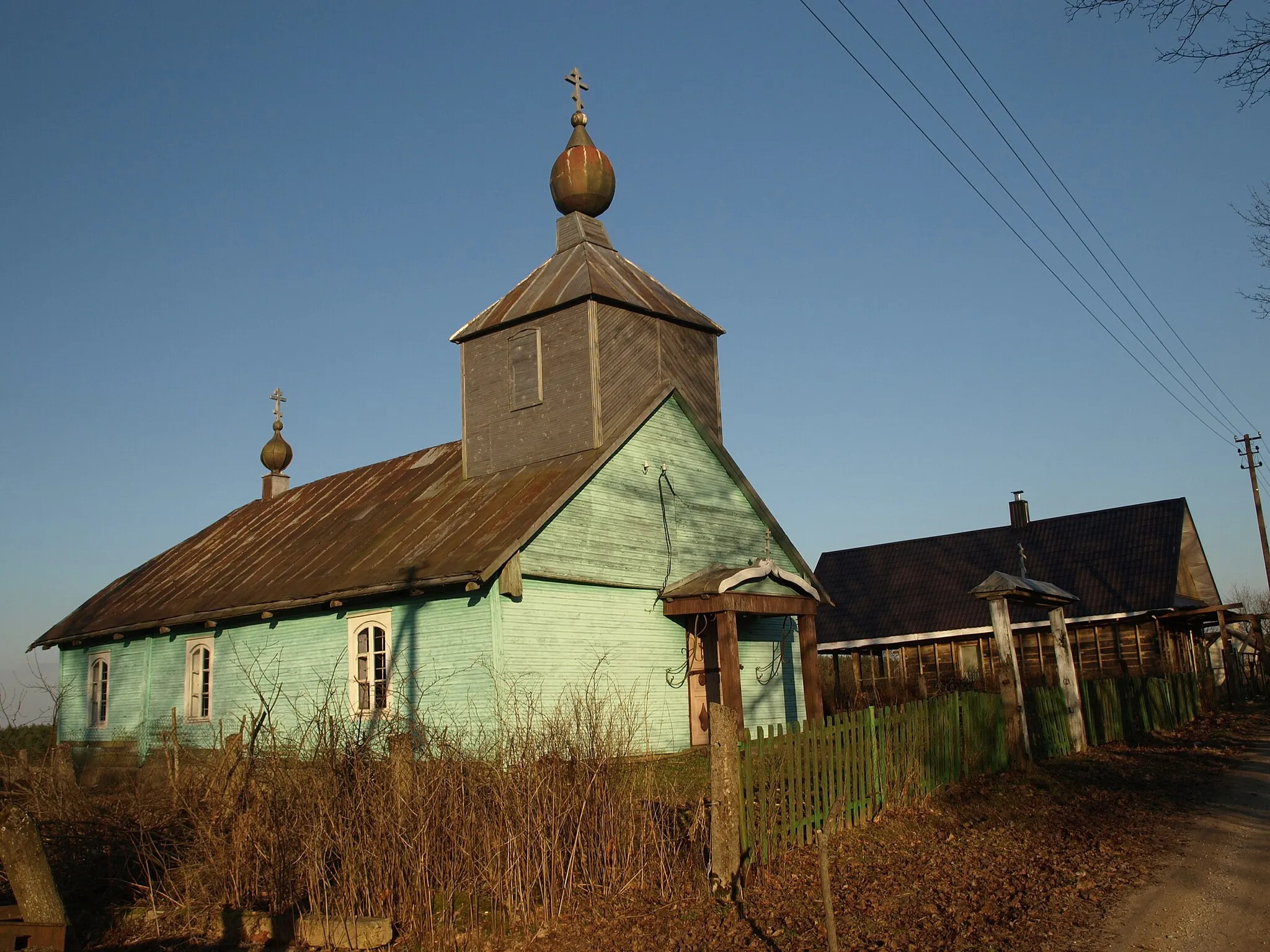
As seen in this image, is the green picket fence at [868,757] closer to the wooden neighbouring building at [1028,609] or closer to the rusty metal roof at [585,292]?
the rusty metal roof at [585,292]

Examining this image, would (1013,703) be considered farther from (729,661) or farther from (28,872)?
(28,872)

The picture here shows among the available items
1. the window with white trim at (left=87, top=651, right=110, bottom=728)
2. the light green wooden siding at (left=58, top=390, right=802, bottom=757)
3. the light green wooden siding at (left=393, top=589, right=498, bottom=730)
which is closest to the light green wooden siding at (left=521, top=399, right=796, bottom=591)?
the light green wooden siding at (left=58, top=390, right=802, bottom=757)

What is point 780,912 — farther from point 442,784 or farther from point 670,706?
point 670,706

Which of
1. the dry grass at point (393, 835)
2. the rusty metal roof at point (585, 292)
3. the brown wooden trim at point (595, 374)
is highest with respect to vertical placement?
the rusty metal roof at point (585, 292)

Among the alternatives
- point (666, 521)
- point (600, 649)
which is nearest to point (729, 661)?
point (600, 649)

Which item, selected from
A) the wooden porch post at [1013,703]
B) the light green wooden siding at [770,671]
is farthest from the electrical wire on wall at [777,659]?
the wooden porch post at [1013,703]

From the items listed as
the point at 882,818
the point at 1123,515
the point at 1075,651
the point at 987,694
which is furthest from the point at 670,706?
the point at 1123,515

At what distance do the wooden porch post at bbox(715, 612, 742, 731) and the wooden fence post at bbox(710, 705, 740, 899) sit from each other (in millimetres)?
7953

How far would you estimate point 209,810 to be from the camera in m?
8.95

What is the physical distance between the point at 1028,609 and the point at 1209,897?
25020 mm

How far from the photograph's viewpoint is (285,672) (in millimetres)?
19359

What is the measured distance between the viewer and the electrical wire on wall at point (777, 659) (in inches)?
834

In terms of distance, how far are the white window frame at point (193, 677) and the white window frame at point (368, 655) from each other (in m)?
4.55

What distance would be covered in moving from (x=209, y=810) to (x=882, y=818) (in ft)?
21.4
